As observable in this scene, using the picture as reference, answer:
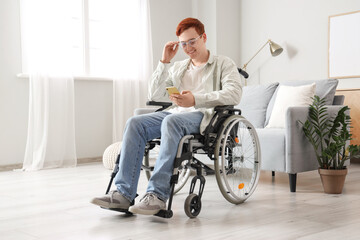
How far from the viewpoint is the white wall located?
4.82m

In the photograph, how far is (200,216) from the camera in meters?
2.28

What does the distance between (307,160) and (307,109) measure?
1.08 ft

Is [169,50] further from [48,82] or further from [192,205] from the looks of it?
[48,82]

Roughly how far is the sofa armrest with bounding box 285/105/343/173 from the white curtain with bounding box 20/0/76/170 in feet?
7.63

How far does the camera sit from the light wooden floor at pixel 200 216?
197cm

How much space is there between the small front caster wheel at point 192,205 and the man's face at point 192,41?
2.63ft

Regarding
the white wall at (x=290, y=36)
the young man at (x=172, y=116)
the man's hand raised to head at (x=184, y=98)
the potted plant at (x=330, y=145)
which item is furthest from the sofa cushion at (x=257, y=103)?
the man's hand raised to head at (x=184, y=98)

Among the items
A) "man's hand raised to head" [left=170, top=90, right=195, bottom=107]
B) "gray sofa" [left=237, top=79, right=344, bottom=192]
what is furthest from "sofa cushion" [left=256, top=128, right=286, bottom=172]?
"man's hand raised to head" [left=170, top=90, right=195, bottom=107]

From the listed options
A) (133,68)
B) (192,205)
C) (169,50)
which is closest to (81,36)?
(133,68)

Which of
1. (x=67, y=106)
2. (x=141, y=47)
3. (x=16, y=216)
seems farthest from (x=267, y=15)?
(x=16, y=216)

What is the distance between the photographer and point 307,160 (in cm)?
300

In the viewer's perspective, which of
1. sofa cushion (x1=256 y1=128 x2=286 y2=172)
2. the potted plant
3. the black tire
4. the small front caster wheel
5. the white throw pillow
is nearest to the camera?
the small front caster wheel

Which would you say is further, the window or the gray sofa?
the window

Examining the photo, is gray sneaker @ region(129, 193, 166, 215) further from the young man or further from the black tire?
the black tire
